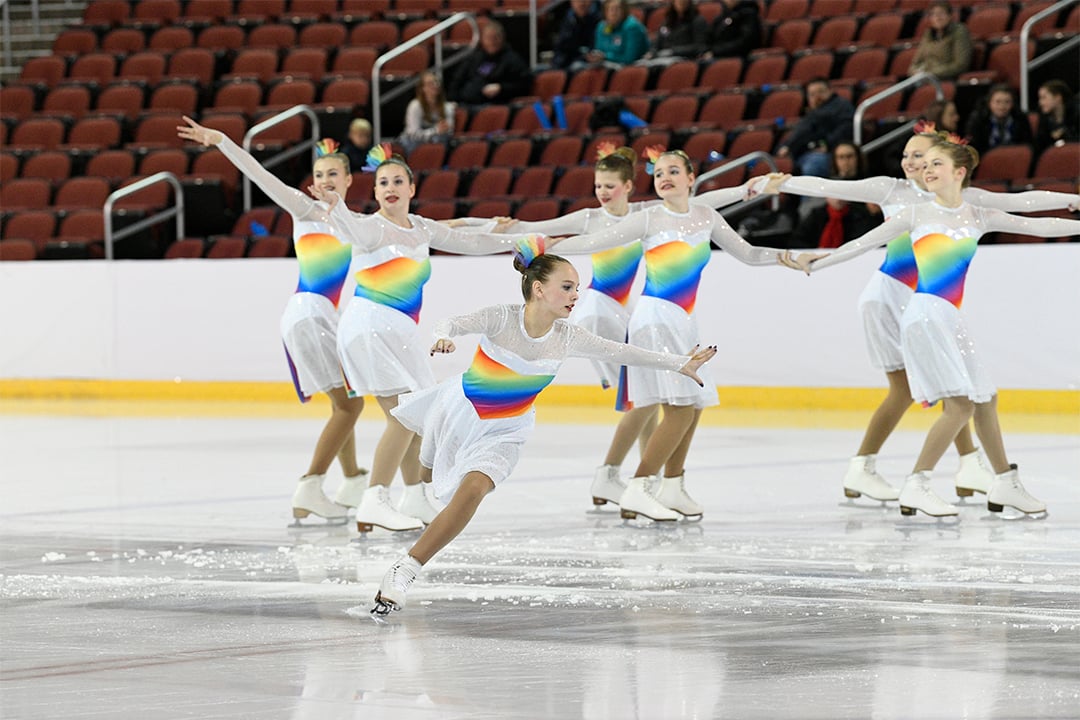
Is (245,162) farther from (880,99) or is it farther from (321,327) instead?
(880,99)

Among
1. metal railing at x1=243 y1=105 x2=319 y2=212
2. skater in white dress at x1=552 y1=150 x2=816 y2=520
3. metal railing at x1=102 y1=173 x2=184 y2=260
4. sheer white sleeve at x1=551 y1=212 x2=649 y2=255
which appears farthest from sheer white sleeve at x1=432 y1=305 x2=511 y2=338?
metal railing at x1=243 y1=105 x2=319 y2=212

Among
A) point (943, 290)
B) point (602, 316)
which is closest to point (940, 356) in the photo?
point (943, 290)

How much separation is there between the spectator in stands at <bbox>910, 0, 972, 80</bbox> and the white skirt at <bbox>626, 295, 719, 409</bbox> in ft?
22.5

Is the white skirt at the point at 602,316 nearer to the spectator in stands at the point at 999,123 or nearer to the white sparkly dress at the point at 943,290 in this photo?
the white sparkly dress at the point at 943,290

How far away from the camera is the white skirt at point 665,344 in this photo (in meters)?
7.43

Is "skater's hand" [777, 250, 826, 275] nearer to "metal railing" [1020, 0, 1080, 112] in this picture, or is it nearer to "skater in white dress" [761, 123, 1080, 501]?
"skater in white dress" [761, 123, 1080, 501]

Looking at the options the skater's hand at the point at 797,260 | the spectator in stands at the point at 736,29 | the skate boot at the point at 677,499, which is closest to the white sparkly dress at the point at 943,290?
the skater's hand at the point at 797,260

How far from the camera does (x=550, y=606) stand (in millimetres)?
5336

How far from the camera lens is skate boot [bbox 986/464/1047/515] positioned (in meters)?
7.27

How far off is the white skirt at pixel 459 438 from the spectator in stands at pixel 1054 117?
7969 millimetres

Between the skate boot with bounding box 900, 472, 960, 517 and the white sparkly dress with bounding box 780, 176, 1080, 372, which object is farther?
the white sparkly dress with bounding box 780, 176, 1080, 372

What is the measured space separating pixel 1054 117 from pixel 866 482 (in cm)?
575

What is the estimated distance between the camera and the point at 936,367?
24.0 ft

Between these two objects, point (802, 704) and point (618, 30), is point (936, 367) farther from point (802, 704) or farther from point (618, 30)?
point (618, 30)
